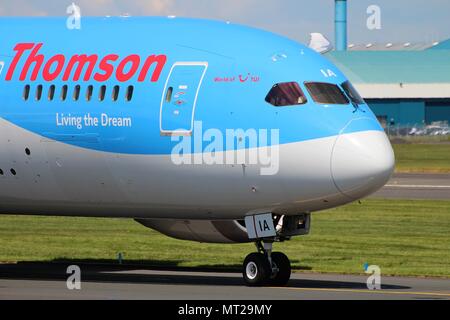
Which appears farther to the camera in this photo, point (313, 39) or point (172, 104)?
point (313, 39)

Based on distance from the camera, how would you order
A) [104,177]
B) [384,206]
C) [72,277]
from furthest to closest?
[384,206], [72,277], [104,177]

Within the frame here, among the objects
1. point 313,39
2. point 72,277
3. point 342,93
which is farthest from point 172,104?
point 313,39

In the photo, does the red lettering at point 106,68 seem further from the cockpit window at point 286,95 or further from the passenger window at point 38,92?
the cockpit window at point 286,95

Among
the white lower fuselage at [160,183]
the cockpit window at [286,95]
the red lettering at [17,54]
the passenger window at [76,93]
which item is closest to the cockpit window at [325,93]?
the cockpit window at [286,95]

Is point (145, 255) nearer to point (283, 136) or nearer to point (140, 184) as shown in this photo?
point (140, 184)

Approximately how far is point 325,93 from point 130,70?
13.2 feet

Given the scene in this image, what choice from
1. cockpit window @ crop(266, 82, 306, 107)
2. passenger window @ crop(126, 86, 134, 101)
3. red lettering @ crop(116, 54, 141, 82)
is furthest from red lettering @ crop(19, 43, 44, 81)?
cockpit window @ crop(266, 82, 306, 107)

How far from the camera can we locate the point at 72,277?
28672mm

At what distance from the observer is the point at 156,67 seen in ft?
86.9

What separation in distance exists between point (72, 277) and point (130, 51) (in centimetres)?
506

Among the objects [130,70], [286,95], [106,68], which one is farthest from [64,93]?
[286,95]

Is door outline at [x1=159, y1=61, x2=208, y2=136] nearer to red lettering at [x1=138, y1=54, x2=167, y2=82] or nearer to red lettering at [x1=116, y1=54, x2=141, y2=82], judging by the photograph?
red lettering at [x1=138, y1=54, x2=167, y2=82]

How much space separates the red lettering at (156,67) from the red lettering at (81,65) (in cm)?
126

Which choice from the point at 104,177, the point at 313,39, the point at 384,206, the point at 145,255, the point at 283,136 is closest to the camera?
the point at 283,136
